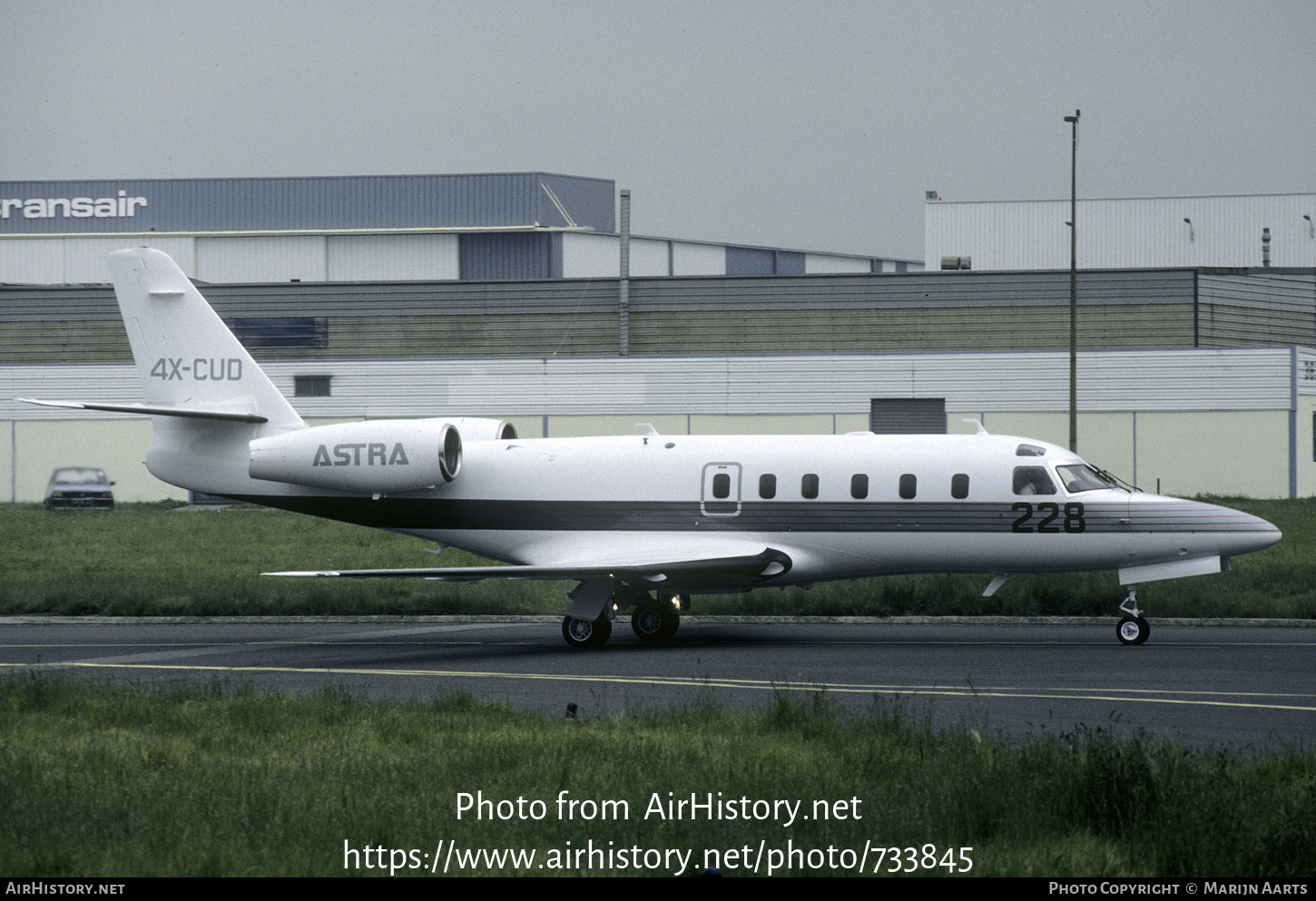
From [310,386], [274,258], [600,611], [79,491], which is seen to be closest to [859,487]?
[600,611]

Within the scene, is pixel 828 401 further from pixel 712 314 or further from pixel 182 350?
pixel 182 350

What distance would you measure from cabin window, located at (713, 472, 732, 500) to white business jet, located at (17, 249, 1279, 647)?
3 centimetres

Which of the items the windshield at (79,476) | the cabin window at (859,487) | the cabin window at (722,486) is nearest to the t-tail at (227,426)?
the cabin window at (722,486)

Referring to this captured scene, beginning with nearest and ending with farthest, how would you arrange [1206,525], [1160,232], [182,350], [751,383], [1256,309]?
[1206,525]
[182,350]
[751,383]
[1256,309]
[1160,232]

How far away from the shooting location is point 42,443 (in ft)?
185

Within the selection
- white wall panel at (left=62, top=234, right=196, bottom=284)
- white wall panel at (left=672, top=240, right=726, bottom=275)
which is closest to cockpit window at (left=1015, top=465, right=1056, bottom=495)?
white wall panel at (left=672, top=240, right=726, bottom=275)

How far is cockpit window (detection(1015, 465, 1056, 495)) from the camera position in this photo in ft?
63.7

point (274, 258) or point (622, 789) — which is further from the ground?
point (274, 258)

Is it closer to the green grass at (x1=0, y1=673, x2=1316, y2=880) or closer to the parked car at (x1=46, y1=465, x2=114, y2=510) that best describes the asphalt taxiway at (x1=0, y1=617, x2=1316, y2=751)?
the green grass at (x1=0, y1=673, x2=1316, y2=880)

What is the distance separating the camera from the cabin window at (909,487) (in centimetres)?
1977

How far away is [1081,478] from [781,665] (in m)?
5.27

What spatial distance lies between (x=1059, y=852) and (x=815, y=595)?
16787mm

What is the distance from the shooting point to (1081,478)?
1961cm

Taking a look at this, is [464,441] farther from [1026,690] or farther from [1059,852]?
[1059,852]
